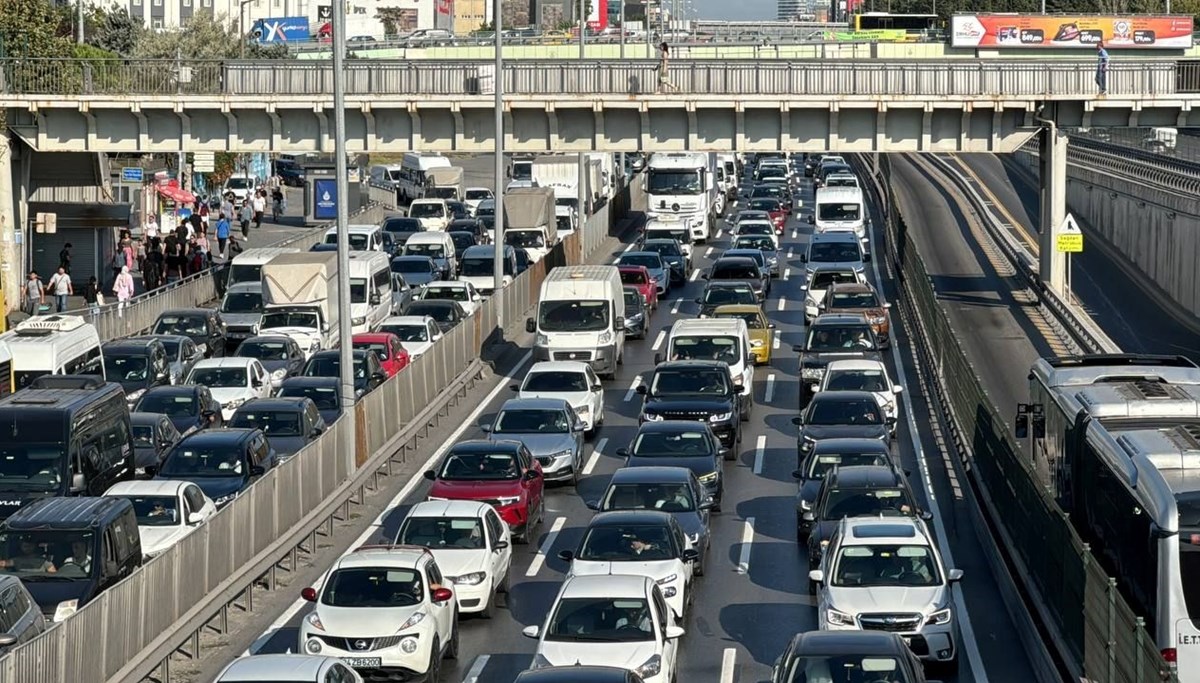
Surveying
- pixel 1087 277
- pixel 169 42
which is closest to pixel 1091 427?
pixel 1087 277

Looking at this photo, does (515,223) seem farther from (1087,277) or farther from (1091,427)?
(1091,427)

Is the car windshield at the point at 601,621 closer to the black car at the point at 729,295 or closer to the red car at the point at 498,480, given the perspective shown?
the red car at the point at 498,480

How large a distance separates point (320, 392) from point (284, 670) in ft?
60.1

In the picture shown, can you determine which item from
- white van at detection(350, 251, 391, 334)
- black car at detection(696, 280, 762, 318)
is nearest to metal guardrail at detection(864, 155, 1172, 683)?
black car at detection(696, 280, 762, 318)

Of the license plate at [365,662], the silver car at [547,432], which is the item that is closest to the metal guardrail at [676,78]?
the silver car at [547,432]

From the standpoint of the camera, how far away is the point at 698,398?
113 feet

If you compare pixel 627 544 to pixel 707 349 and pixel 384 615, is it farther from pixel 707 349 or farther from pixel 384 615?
pixel 707 349

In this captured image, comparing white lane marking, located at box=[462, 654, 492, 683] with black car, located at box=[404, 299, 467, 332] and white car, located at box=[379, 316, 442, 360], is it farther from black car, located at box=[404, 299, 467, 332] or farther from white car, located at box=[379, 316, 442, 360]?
black car, located at box=[404, 299, 467, 332]

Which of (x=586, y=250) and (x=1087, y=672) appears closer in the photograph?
(x=1087, y=672)

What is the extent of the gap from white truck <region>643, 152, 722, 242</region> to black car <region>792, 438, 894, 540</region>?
1530 inches

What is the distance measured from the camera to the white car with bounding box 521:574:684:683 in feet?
63.6

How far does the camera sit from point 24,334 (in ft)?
113

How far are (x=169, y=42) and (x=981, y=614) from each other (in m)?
86.7

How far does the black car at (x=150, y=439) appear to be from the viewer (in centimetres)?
3011
